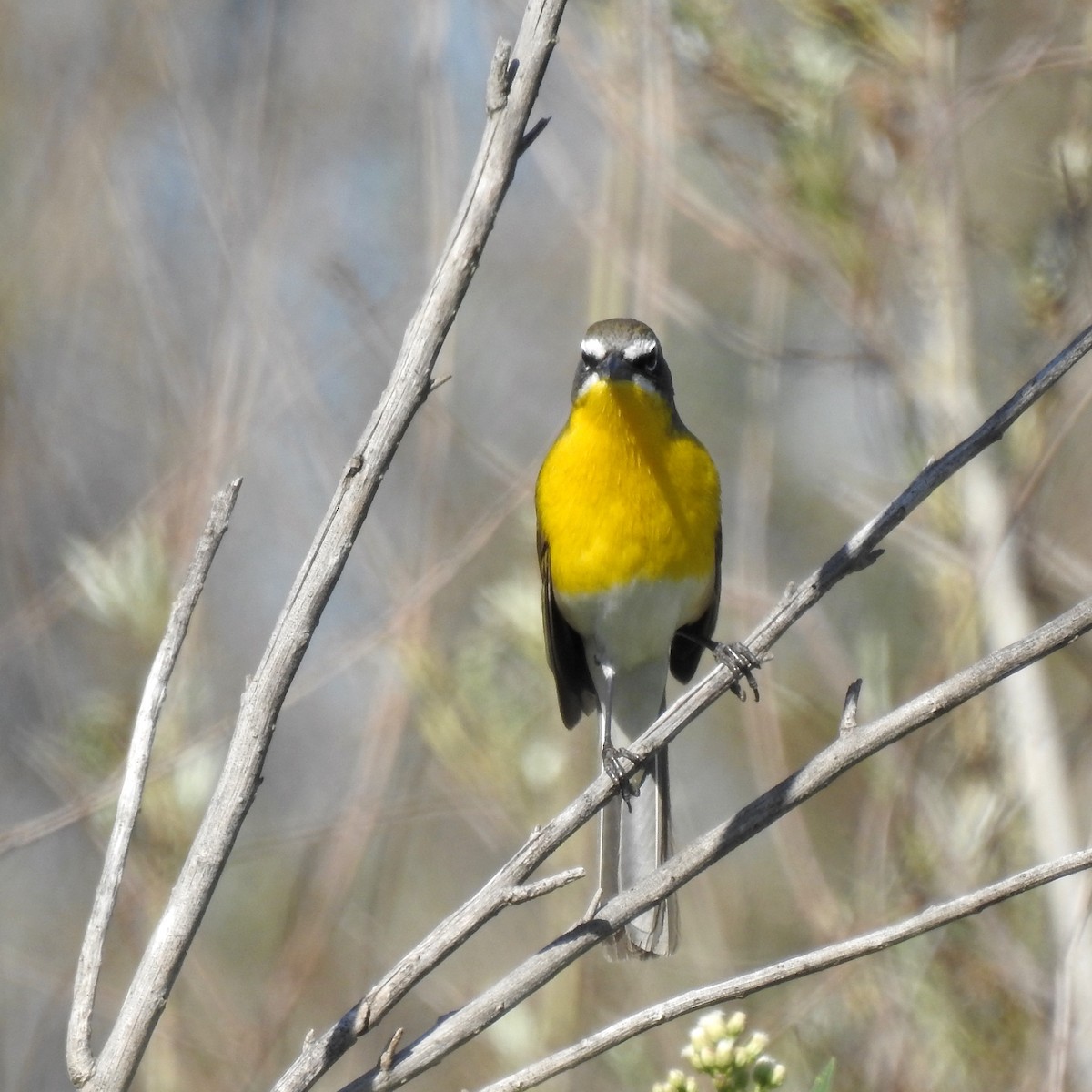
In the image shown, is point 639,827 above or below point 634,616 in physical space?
below

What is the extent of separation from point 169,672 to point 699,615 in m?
2.63

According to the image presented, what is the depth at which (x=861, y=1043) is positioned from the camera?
4590mm

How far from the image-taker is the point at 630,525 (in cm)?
418

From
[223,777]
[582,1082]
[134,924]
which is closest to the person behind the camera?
[223,777]

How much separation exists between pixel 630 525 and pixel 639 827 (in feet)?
2.91

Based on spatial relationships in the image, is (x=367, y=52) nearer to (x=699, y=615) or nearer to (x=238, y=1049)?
(x=699, y=615)

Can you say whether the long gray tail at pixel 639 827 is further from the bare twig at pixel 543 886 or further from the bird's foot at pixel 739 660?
the bare twig at pixel 543 886

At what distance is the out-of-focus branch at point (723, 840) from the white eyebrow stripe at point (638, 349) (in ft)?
7.05

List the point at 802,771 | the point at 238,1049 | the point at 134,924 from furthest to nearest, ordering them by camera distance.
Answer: the point at 238,1049
the point at 134,924
the point at 802,771

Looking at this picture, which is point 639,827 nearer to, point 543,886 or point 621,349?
point 621,349

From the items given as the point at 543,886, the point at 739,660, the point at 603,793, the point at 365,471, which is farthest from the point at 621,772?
the point at 365,471

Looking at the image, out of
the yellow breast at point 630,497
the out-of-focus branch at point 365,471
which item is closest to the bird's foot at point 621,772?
the yellow breast at point 630,497

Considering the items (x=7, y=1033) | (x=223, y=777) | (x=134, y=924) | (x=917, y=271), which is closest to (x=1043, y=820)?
(x=917, y=271)

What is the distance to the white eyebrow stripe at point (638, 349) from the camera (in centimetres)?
412
